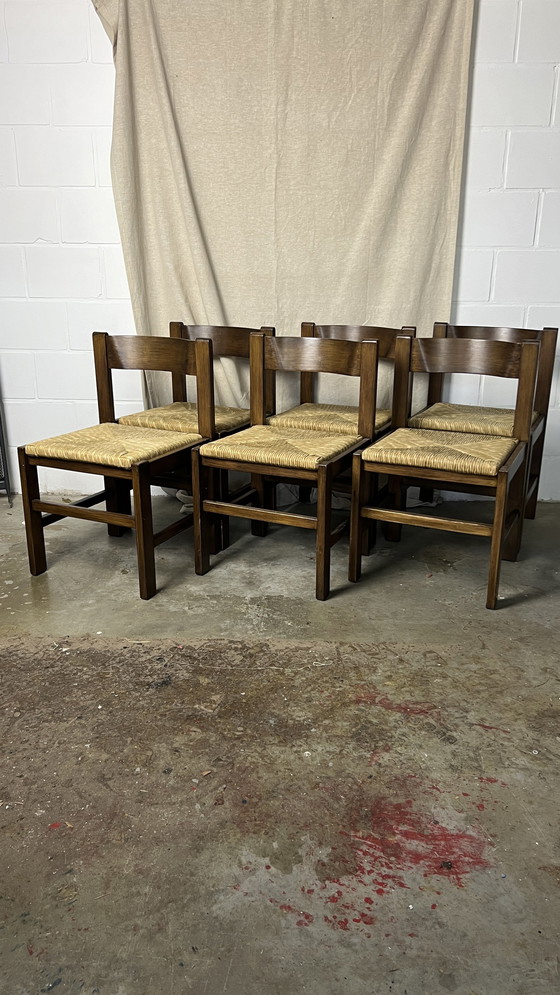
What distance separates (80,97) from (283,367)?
1.64m

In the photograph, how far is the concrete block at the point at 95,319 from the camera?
347 cm

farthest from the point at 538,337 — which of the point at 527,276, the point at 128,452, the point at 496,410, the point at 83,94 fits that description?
the point at 83,94

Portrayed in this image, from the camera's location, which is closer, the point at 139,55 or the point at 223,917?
the point at 223,917

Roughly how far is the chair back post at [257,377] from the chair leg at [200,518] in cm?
34

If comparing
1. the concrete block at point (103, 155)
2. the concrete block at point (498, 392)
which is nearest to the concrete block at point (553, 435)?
the concrete block at point (498, 392)

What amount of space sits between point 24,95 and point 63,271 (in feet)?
2.46

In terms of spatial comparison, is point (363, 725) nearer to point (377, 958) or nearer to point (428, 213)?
point (377, 958)

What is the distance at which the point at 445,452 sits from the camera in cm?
240

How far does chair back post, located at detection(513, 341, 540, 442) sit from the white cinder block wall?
2.95ft

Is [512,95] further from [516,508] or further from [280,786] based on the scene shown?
[280,786]

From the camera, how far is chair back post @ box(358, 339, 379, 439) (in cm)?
251

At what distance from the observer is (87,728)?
5.99 feet

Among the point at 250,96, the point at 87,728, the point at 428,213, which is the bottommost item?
the point at 87,728

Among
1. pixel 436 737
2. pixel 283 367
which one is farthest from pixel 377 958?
pixel 283 367
